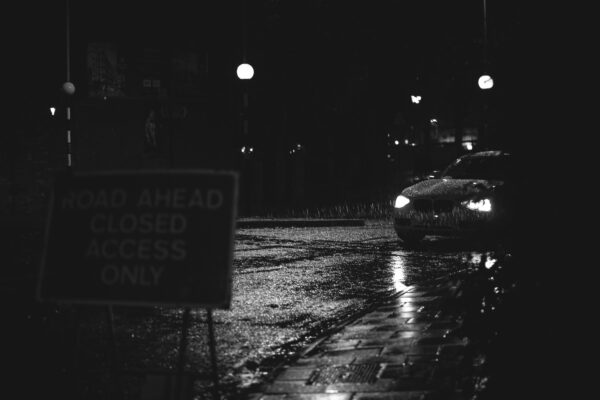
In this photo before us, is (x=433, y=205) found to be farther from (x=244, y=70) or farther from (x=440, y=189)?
(x=244, y=70)

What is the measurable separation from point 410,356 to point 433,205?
25.9 ft

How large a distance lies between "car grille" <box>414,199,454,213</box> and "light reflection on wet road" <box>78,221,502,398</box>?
24.4 inches

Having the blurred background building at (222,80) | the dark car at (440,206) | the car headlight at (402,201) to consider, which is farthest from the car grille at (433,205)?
the blurred background building at (222,80)

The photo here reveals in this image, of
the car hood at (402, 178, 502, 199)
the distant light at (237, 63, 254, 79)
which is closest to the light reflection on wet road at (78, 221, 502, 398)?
the car hood at (402, 178, 502, 199)

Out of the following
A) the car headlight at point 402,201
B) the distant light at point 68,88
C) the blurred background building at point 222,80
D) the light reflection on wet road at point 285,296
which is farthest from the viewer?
the blurred background building at point 222,80

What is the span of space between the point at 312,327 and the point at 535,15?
4.03 m

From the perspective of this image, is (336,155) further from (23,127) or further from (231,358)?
(231,358)

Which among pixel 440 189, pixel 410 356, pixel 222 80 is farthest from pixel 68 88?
pixel 410 356

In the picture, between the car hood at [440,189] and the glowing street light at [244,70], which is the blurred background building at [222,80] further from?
the car hood at [440,189]

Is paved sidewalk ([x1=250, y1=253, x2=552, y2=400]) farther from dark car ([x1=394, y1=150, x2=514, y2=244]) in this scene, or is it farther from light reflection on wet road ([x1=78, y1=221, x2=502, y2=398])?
dark car ([x1=394, y1=150, x2=514, y2=244])

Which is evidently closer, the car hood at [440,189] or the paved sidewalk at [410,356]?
the paved sidewalk at [410,356]

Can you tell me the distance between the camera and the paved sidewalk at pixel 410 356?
4219 mm

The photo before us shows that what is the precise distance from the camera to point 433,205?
1371cm

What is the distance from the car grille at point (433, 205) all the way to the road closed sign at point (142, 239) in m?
9.49
